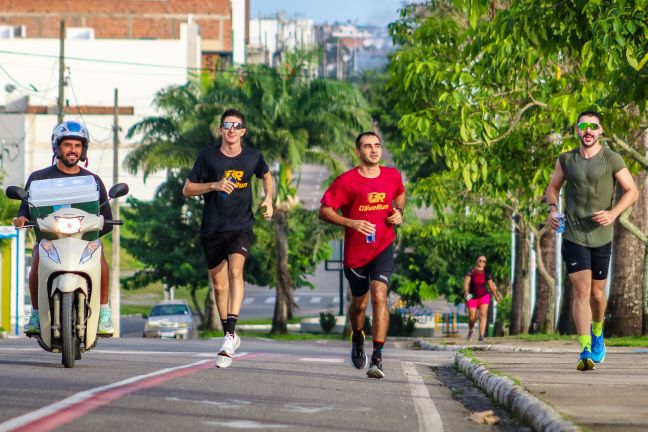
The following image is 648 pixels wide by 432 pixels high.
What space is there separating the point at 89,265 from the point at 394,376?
3.15 meters

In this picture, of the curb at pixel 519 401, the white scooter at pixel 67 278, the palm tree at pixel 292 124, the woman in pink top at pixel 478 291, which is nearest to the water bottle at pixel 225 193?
the white scooter at pixel 67 278

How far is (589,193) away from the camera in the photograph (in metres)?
12.6

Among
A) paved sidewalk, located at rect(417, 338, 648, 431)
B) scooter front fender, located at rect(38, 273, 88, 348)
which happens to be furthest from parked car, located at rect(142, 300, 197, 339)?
scooter front fender, located at rect(38, 273, 88, 348)

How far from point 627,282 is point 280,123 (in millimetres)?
27520

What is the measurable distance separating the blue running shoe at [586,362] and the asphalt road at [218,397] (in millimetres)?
1055

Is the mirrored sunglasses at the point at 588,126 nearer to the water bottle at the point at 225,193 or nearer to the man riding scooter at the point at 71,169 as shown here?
the water bottle at the point at 225,193

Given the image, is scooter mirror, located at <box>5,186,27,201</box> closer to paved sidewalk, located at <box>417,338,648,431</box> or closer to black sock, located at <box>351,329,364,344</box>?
black sock, located at <box>351,329,364,344</box>

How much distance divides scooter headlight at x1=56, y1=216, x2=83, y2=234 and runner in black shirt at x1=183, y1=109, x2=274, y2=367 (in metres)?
1.51

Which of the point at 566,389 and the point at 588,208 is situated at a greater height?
the point at 588,208

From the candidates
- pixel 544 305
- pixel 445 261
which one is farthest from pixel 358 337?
pixel 445 261

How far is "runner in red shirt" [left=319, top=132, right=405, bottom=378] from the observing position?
490 inches

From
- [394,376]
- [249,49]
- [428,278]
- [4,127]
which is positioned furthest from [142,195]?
[394,376]

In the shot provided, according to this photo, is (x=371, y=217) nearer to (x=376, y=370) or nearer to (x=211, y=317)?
(x=376, y=370)

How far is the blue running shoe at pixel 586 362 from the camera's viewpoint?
12570 millimetres
